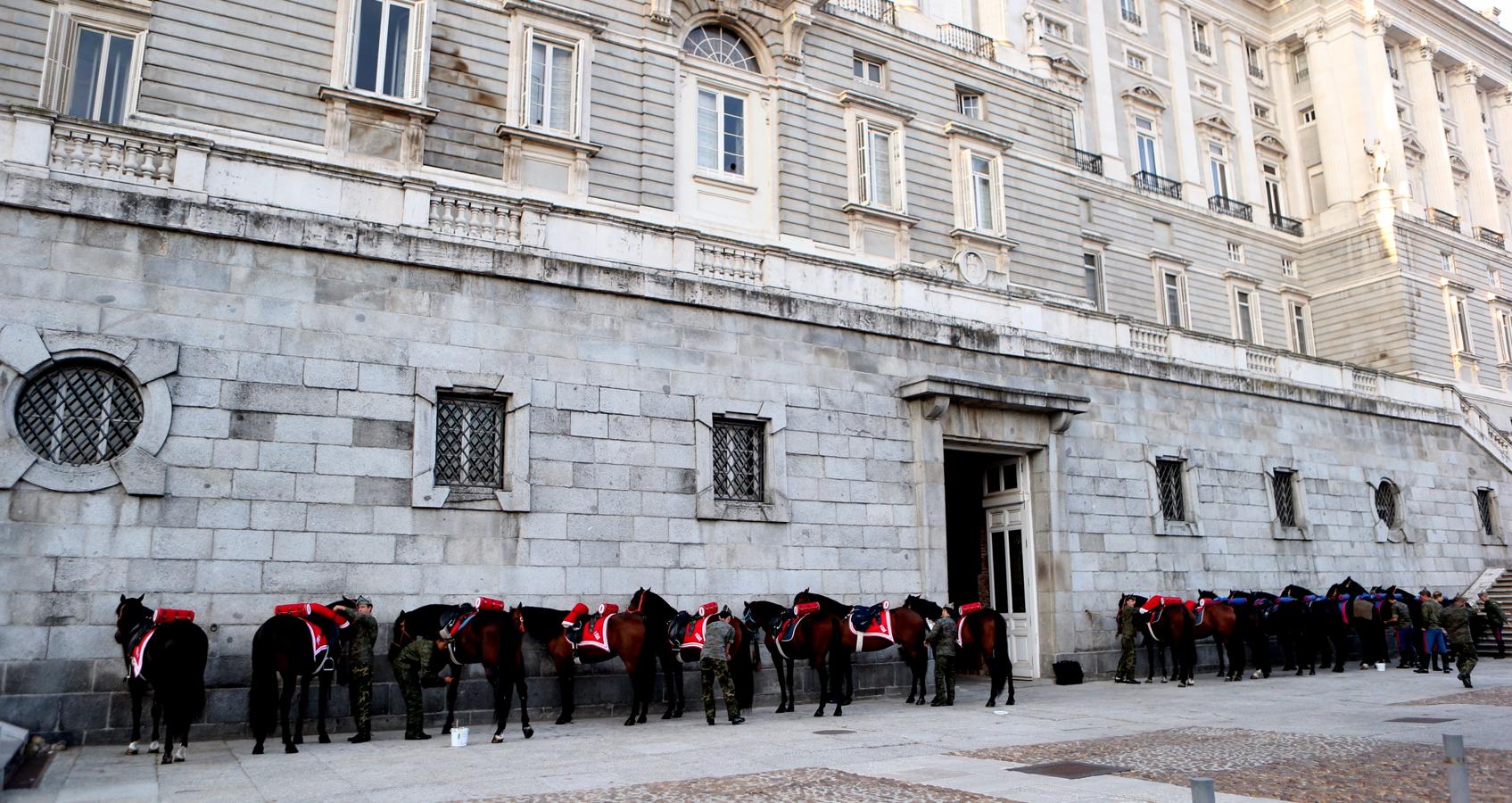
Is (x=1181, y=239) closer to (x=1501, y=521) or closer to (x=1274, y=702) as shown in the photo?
(x=1501, y=521)

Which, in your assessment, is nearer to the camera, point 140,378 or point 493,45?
point 140,378

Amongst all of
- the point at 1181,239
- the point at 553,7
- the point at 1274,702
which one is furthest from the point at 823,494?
the point at 1181,239

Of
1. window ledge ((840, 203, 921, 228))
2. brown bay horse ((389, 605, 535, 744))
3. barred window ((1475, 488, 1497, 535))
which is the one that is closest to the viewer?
brown bay horse ((389, 605, 535, 744))

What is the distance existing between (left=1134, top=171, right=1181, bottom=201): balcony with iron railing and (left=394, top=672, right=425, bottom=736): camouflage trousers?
2917cm

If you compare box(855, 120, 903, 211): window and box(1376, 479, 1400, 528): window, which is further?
box(1376, 479, 1400, 528): window

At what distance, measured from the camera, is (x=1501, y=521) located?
2702cm

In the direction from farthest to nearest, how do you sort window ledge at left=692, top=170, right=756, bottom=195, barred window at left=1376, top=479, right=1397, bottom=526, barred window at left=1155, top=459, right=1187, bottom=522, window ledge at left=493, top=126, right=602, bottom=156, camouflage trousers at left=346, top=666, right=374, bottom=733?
barred window at left=1376, top=479, right=1397, bottom=526
window ledge at left=692, top=170, right=756, bottom=195
barred window at left=1155, top=459, right=1187, bottom=522
window ledge at left=493, top=126, right=602, bottom=156
camouflage trousers at left=346, top=666, right=374, bottom=733

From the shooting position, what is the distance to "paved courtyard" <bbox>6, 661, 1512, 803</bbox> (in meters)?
8.12

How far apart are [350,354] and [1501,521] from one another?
27398 mm

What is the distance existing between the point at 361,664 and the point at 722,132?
13.2 meters

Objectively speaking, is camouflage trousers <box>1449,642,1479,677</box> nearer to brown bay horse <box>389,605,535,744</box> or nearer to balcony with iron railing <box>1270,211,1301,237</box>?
brown bay horse <box>389,605,535,744</box>

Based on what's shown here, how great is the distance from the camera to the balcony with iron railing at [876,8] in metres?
24.6

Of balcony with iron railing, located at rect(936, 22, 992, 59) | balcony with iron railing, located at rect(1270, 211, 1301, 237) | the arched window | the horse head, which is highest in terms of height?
balcony with iron railing, located at rect(936, 22, 992, 59)

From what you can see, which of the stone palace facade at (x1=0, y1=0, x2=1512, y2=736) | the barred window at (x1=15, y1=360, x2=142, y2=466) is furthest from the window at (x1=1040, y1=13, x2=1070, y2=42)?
the barred window at (x1=15, y1=360, x2=142, y2=466)
